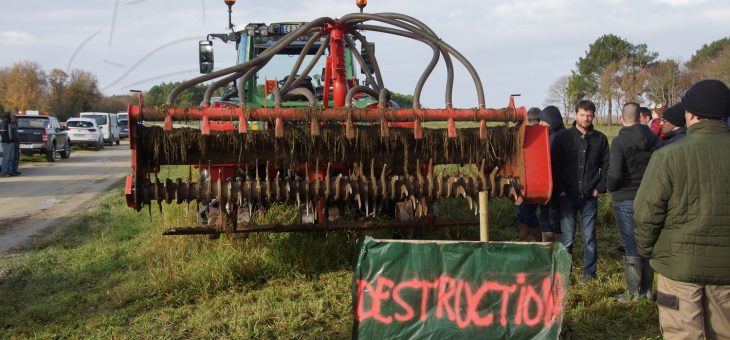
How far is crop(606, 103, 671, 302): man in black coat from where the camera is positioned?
187 inches

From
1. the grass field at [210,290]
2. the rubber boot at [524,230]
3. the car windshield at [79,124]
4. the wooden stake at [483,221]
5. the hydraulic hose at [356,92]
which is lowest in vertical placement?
the grass field at [210,290]

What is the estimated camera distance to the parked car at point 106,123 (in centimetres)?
2862

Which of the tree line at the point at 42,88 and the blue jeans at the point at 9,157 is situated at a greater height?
the tree line at the point at 42,88

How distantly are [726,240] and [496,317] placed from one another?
47.9 inches

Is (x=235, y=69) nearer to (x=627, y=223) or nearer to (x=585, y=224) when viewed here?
(x=585, y=224)

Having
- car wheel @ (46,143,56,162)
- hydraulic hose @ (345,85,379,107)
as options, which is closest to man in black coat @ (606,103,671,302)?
hydraulic hose @ (345,85,379,107)

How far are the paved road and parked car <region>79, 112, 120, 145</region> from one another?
26.6 ft

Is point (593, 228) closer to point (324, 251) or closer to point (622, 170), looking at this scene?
point (622, 170)

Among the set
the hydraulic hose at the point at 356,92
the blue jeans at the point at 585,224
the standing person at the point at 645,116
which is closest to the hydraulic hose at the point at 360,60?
the hydraulic hose at the point at 356,92

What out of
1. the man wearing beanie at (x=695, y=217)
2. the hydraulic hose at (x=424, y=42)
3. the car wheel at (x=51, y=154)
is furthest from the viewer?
the car wheel at (x=51, y=154)

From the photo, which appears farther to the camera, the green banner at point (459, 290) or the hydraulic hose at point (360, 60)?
the hydraulic hose at point (360, 60)

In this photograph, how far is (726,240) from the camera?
2.85 m

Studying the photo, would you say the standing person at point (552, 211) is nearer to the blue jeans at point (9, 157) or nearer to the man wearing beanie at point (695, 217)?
the man wearing beanie at point (695, 217)

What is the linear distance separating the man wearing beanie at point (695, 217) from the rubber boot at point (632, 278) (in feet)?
5.88
